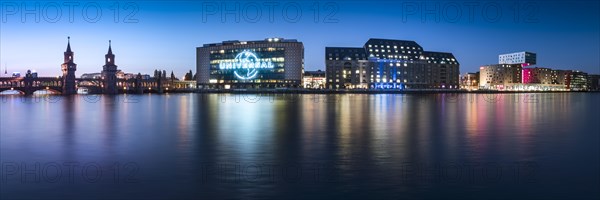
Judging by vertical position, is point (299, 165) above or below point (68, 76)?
below

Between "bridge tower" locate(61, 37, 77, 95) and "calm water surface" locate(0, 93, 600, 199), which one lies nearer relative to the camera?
"calm water surface" locate(0, 93, 600, 199)

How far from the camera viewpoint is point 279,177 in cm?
1762

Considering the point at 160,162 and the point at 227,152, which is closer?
the point at 160,162

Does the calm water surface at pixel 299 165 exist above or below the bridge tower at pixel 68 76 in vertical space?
below

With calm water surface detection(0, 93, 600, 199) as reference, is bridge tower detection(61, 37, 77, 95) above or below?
above

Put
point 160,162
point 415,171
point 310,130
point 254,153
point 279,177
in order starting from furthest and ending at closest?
1. point 310,130
2. point 254,153
3. point 160,162
4. point 415,171
5. point 279,177

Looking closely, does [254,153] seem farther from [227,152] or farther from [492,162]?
[492,162]

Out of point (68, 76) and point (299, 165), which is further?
point (68, 76)

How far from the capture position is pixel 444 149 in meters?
25.5

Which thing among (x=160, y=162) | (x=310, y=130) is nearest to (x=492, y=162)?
(x=160, y=162)

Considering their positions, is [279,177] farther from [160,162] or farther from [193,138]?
[193,138]

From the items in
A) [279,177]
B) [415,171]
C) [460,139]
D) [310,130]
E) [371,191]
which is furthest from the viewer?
[310,130]

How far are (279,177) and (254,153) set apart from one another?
263 inches

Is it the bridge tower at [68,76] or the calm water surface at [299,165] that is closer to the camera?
the calm water surface at [299,165]
